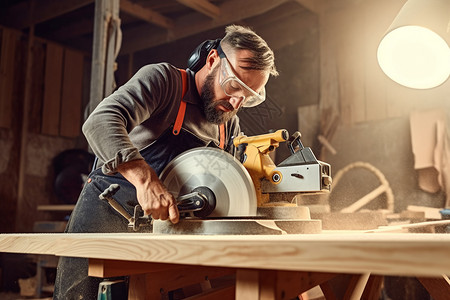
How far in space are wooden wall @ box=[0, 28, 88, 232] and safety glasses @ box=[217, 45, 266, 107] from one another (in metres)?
4.69

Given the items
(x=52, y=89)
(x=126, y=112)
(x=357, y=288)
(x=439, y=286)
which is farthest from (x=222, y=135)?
(x=52, y=89)

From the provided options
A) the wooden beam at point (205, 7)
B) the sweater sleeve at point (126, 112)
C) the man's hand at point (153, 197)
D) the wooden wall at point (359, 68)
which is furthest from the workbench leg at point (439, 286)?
the wooden beam at point (205, 7)

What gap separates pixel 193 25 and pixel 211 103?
9.86ft

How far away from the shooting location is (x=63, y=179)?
5.85m

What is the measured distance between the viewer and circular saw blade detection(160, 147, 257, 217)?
4.84ft

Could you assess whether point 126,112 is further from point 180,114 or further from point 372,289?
point 372,289

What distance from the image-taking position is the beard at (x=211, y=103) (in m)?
2.03

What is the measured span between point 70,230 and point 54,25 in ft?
17.1

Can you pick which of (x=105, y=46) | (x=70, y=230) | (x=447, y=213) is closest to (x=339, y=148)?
(x=447, y=213)

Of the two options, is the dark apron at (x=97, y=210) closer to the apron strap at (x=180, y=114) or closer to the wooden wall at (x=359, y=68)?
the apron strap at (x=180, y=114)

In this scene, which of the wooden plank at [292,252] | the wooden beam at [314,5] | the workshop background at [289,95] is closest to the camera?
the wooden plank at [292,252]

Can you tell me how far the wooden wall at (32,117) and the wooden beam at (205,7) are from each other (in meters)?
2.74

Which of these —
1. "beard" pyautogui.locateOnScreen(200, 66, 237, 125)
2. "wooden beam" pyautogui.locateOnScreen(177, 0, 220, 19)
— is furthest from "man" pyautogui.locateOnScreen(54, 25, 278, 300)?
"wooden beam" pyautogui.locateOnScreen(177, 0, 220, 19)

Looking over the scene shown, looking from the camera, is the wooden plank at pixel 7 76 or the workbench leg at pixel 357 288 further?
the wooden plank at pixel 7 76
